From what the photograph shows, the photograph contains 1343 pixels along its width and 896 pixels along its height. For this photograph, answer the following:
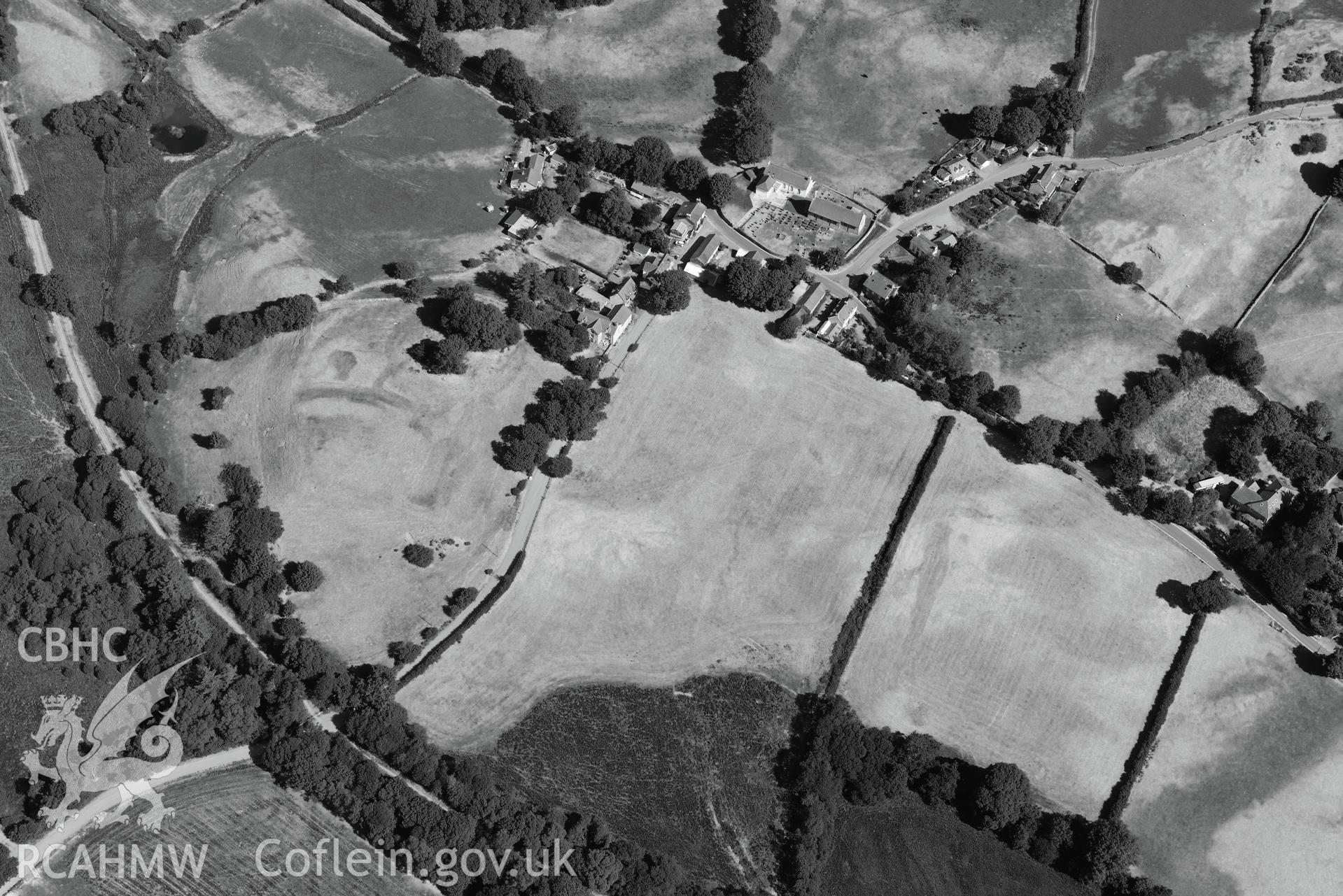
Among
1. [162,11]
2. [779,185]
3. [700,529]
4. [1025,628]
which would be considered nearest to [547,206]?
[779,185]

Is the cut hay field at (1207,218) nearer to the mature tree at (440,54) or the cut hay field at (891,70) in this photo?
the cut hay field at (891,70)

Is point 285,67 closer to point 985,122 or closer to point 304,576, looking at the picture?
point 304,576

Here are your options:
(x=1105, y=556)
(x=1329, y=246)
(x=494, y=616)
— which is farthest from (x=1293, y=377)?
(x=494, y=616)

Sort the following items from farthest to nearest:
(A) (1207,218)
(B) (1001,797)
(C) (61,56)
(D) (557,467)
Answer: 1. (C) (61,56)
2. (A) (1207,218)
3. (D) (557,467)
4. (B) (1001,797)

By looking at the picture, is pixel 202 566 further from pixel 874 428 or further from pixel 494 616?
pixel 874 428

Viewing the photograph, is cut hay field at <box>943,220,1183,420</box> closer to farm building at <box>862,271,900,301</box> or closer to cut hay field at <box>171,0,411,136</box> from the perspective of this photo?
farm building at <box>862,271,900,301</box>

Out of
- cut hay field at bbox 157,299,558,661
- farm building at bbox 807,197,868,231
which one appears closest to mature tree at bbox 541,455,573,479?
cut hay field at bbox 157,299,558,661

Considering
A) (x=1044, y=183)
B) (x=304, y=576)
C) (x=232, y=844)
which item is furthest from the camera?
(x=1044, y=183)
